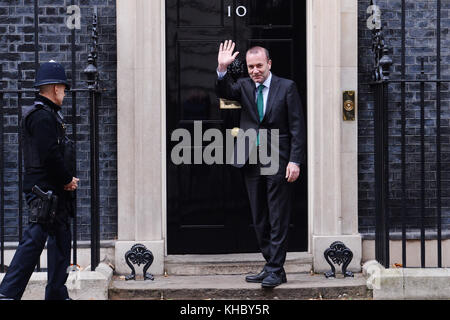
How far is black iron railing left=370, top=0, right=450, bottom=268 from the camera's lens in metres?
6.46

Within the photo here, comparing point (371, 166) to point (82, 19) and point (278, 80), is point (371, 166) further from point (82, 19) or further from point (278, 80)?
point (82, 19)

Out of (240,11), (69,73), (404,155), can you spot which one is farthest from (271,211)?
(69,73)

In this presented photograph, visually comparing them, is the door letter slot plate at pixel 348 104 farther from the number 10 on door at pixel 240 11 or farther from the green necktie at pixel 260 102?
the number 10 on door at pixel 240 11

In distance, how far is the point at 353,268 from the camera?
6906 mm

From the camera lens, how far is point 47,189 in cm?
546

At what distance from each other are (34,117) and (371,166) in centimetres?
327

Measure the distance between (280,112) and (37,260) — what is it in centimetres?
232

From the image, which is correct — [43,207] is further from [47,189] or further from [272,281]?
[272,281]

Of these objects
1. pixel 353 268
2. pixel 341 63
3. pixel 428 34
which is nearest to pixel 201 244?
pixel 353 268

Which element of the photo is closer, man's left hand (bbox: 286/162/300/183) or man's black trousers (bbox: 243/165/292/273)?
man's left hand (bbox: 286/162/300/183)

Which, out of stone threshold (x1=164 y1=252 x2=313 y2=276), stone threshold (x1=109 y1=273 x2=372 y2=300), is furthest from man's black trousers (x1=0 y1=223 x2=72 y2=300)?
stone threshold (x1=164 y1=252 x2=313 y2=276)

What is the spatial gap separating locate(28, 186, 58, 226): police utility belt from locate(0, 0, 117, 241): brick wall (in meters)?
1.56

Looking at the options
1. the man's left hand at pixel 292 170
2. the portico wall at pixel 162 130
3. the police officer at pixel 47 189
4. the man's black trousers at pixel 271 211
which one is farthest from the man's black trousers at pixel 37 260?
the man's left hand at pixel 292 170

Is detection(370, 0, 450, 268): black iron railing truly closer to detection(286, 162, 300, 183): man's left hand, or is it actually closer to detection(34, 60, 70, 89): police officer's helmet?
detection(286, 162, 300, 183): man's left hand
